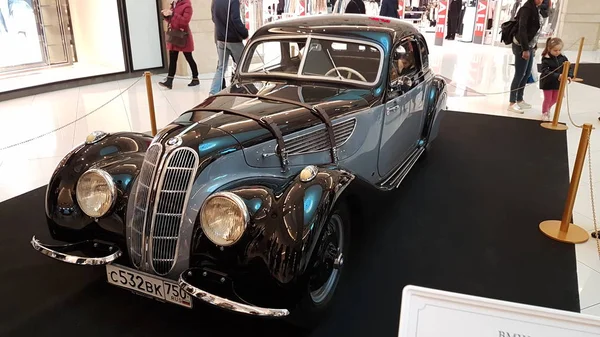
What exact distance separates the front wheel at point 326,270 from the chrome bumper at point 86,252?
1.05m

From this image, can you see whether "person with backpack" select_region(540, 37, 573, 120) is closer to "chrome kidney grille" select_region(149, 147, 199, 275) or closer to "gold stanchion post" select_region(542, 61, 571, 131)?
"gold stanchion post" select_region(542, 61, 571, 131)

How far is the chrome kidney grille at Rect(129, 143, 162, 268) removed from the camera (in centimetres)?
247

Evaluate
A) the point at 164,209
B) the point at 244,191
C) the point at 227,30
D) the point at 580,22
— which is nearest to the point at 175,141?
the point at 164,209

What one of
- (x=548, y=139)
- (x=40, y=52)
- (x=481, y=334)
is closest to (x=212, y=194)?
(x=481, y=334)

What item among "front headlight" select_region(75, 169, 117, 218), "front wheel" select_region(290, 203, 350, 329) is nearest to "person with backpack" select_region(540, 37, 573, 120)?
"front wheel" select_region(290, 203, 350, 329)

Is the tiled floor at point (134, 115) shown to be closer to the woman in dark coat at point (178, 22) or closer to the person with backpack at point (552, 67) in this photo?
the woman in dark coat at point (178, 22)

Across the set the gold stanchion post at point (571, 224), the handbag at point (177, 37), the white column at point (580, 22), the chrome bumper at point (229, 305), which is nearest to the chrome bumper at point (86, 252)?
the chrome bumper at point (229, 305)

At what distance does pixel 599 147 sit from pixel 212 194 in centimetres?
543

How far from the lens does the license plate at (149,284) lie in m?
2.31

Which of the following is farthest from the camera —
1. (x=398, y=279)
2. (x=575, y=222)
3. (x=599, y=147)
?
(x=599, y=147)

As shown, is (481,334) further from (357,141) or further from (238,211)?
(357,141)

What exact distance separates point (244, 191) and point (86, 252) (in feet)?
3.37

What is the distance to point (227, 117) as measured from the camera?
287 cm

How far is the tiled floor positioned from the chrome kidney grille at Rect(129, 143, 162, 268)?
2622 millimetres
